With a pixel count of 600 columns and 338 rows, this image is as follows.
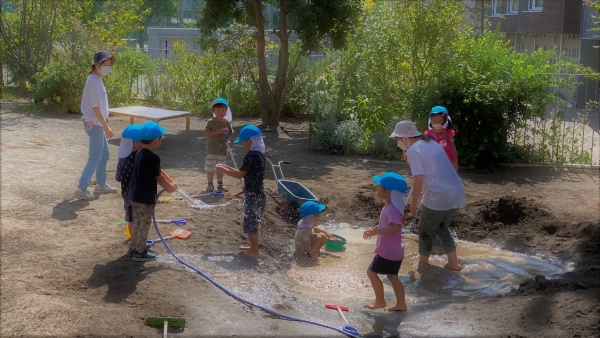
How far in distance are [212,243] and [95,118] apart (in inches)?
108

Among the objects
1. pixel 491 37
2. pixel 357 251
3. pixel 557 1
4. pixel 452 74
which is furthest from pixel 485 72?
pixel 557 1

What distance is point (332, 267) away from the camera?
320 inches

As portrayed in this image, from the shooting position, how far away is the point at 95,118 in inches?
375

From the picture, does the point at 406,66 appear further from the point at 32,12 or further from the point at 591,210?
the point at 32,12

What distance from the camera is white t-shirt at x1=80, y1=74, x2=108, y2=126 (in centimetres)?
938

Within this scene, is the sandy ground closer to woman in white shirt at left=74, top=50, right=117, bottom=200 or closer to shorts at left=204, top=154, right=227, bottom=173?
woman in white shirt at left=74, top=50, right=117, bottom=200

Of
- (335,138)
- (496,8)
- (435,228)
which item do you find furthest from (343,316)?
(496,8)

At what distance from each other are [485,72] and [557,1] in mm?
17036

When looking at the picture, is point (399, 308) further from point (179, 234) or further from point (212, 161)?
point (212, 161)

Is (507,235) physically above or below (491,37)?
below

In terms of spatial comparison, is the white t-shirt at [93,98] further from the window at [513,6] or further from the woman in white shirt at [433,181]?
the window at [513,6]

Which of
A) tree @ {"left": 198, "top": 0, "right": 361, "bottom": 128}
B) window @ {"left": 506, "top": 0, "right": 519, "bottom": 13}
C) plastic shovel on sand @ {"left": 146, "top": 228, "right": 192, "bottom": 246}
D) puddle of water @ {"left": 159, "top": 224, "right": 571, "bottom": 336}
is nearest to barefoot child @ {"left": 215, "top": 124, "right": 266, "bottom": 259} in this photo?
puddle of water @ {"left": 159, "top": 224, "right": 571, "bottom": 336}

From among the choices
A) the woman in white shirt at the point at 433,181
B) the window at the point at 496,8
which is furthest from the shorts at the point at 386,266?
the window at the point at 496,8

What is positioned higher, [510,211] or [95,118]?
[95,118]
